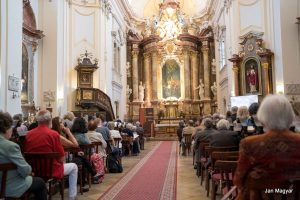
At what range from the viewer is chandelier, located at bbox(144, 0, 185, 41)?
2558 cm

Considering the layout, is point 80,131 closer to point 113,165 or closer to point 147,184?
point 147,184

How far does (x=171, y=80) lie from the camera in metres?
26.2

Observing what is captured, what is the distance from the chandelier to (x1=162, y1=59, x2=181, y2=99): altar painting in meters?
1.96

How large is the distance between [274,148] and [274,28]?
12277mm

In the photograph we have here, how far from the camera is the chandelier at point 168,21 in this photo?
25578mm

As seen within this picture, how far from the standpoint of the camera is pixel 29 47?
42.8 feet

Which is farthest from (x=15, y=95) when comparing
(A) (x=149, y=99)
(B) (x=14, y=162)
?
(A) (x=149, y=99)

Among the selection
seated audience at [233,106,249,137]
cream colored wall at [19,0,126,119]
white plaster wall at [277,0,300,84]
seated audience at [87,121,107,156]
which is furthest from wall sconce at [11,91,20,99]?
white plaster wall at [277,0,300,84]

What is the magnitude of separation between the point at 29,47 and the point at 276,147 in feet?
39.4

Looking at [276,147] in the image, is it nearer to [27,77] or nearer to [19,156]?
[19,156]

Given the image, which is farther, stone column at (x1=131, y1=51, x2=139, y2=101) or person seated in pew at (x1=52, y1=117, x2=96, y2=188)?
stone column at (x1=131, y1=51, x2=139, y2=101)

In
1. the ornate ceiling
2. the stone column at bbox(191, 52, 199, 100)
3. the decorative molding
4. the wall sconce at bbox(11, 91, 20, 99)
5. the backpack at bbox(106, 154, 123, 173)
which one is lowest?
the backpack at bbox(106, 154, 123, 173)

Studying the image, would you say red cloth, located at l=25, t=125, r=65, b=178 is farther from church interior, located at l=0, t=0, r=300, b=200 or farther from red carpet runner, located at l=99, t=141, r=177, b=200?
red carpet runner, located at l=99, t=141, r=177, b=200

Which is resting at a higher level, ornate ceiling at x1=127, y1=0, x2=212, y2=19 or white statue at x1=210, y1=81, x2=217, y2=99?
ornate ceiling at x1=127, y1=0, x2=212, y2=19
